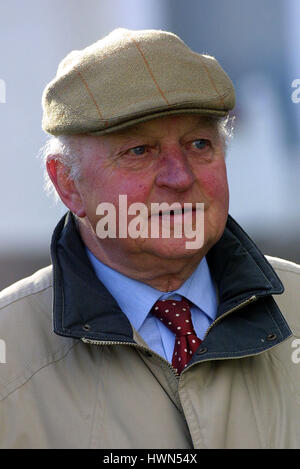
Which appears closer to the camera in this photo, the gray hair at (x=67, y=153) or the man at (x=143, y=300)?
the man at (x=143, y=300)

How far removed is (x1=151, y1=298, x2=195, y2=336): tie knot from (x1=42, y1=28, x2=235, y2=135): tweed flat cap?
0.56 meters

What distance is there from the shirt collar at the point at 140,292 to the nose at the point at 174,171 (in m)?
0.35

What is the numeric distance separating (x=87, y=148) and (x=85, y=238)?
1.06 ft

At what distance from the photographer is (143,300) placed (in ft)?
8.55

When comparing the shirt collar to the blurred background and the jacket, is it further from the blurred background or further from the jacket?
the blurred background

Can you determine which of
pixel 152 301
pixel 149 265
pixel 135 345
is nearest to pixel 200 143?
pixel 149 265

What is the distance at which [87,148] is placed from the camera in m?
2.55

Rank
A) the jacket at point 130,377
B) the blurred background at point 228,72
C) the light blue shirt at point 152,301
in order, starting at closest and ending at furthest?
the jacket at point 130,377 < the light blue shirt at point 152,301 < the blurred background at point 228,72

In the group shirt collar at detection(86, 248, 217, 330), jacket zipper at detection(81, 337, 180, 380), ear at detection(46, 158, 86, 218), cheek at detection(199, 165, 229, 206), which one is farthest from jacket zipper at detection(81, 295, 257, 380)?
ear at detection(46, 158, 86, 218)

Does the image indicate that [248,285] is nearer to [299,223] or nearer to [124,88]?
[124,88]

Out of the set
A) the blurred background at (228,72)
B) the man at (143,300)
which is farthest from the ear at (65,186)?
the blurred background at (228,72)

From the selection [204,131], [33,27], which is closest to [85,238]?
[204,131]

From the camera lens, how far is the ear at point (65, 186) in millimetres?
2668

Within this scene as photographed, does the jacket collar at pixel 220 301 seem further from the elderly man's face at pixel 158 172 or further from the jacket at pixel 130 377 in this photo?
the elderly man's face at pixel 158 172
